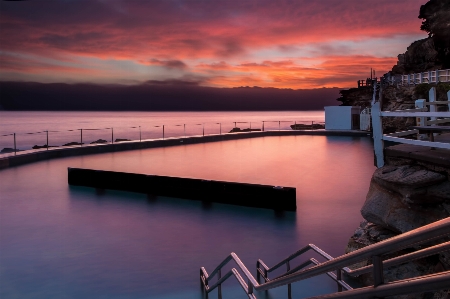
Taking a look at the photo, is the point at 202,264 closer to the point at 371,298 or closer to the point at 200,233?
the point at 200,233

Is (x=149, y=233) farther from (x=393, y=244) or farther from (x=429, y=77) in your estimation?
(x=429, y=77)

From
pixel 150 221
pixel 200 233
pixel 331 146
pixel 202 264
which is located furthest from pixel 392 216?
pixel 331 146

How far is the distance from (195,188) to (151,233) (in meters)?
3.08

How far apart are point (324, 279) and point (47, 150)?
56.9ft

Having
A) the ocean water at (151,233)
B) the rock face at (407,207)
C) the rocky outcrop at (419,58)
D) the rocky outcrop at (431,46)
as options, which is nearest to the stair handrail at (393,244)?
the rock face at (407,207)

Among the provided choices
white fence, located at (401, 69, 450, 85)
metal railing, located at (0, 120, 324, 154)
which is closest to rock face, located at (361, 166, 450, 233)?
metal railing, located at (0, 120, 324, 154)

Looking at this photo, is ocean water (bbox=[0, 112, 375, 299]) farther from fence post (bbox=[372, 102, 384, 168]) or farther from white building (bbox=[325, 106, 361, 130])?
white building (bbox=[325, 106, 361, 130])

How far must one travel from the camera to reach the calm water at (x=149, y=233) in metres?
5.98

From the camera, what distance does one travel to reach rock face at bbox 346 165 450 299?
4504 millimetres

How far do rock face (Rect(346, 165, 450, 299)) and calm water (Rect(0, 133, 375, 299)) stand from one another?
110 cm

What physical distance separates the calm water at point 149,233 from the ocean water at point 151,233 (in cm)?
2

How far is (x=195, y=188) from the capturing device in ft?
37.0

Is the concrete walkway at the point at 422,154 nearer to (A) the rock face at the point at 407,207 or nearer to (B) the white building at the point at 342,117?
(A) the rock face at the point at 407,207

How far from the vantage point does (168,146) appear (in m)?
25.5
